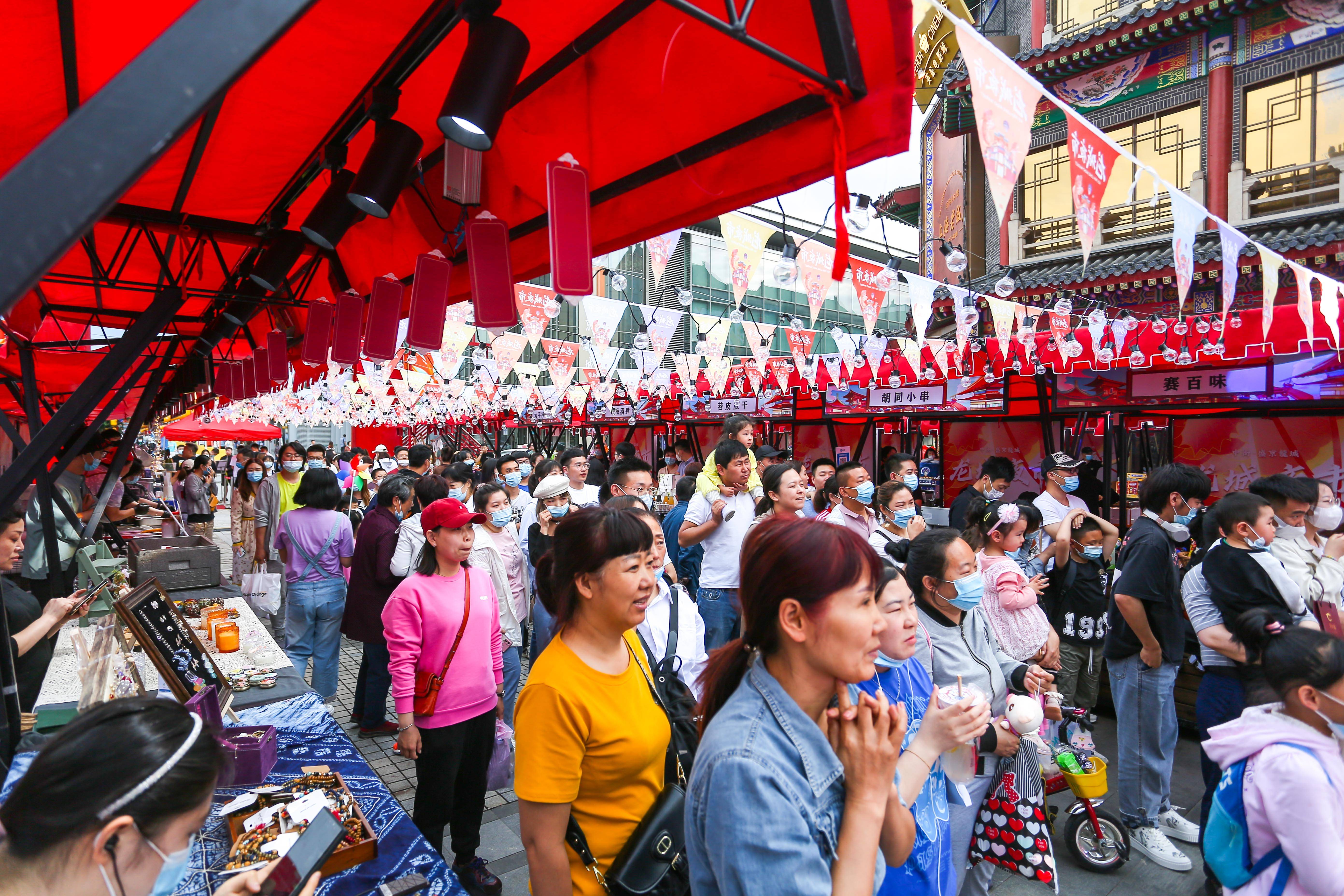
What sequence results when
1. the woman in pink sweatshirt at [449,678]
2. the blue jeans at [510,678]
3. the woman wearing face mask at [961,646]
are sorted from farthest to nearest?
the blue jeans at [510,678] → the woman in pink sweatshirt at [449,678] → the woman wearing face mask at [961,646]

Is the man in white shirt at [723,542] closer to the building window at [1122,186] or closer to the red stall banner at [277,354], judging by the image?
the red stall banner at [277,354]

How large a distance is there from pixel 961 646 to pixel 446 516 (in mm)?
2270

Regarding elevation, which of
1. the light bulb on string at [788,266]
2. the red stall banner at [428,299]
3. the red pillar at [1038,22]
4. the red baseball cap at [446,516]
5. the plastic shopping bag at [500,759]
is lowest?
the plastic shopping bag at [500,759]

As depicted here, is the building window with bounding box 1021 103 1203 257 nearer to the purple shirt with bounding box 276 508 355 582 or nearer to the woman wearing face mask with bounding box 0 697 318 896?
the purple shirt with bounding box 276 508 355 582

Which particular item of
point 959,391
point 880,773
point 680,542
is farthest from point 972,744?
point 959,391

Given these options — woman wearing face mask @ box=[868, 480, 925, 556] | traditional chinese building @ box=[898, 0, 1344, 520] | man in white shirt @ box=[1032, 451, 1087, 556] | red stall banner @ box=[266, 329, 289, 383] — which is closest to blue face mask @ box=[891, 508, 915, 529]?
woman wearing face mask @ box=[868, 480, 925, 556]

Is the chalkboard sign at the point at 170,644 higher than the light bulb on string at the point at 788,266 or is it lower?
lower

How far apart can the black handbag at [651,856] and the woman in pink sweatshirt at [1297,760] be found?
1717 mm

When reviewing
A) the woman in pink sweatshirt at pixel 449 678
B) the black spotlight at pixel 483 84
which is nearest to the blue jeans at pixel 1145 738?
the woman in pink sweatshirt at pixel 449 678

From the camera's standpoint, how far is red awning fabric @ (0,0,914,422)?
1.81 m

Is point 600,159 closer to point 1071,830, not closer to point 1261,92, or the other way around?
point 1071,830

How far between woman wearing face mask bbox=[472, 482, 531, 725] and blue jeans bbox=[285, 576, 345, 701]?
1.52 meters

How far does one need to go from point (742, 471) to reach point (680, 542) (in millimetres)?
808

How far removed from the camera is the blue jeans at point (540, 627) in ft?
13.8
